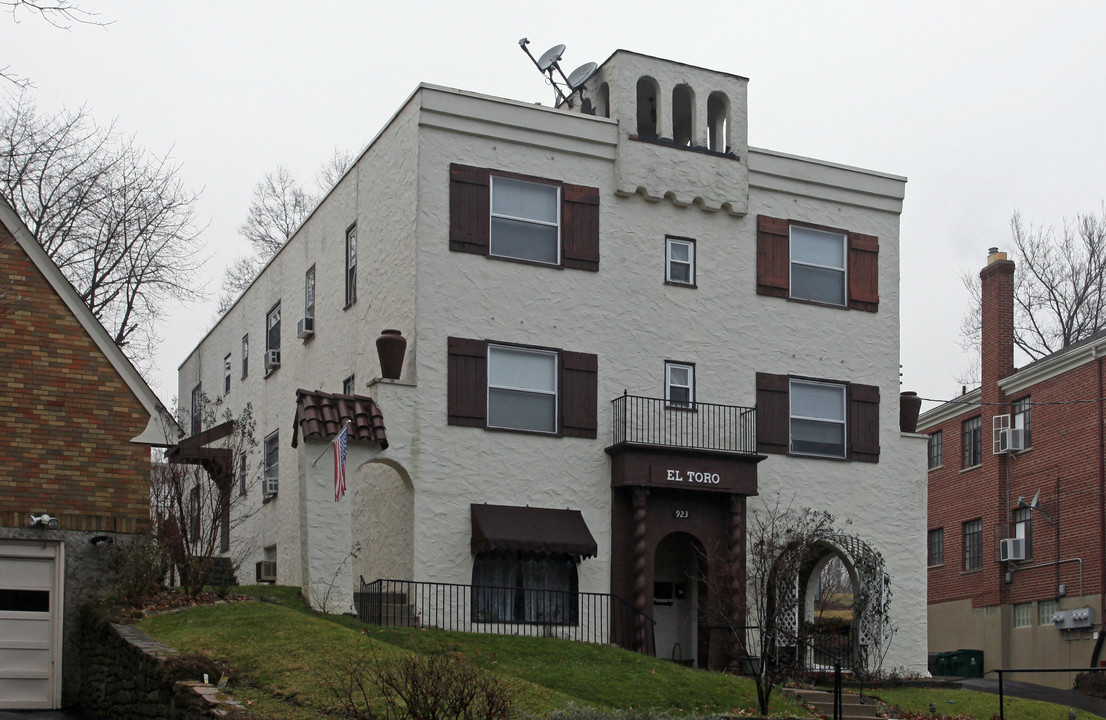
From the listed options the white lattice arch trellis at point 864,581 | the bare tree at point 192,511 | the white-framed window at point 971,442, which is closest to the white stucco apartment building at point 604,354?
the white lattice arch trellis at point 864,581

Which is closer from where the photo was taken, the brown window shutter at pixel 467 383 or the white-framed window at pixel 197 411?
the brown window shutter at pixel 467 383

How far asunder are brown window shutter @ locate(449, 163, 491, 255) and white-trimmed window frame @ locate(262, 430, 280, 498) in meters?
8.79

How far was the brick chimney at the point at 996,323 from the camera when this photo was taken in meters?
37.0

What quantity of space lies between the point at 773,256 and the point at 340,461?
9.88 metres

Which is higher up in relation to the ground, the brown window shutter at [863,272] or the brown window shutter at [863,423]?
the brown window shutter at [863,272]

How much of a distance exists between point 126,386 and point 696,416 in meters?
9.96

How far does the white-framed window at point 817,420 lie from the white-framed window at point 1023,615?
11.5 m

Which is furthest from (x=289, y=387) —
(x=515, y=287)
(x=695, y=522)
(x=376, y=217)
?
(x=695, y=522)

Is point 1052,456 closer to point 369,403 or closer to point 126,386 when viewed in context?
point 369,403

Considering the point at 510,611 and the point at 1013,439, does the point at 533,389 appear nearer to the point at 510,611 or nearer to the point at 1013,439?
the point at 510,611

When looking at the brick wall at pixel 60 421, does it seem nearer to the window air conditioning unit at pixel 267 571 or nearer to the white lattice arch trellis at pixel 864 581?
the window air conditioning unit at pixel 267 571

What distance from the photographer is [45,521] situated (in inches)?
773

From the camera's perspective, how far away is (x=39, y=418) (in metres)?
19.9

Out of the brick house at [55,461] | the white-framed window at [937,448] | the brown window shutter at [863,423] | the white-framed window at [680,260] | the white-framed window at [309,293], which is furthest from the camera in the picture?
the white-framed window at [937,448]
